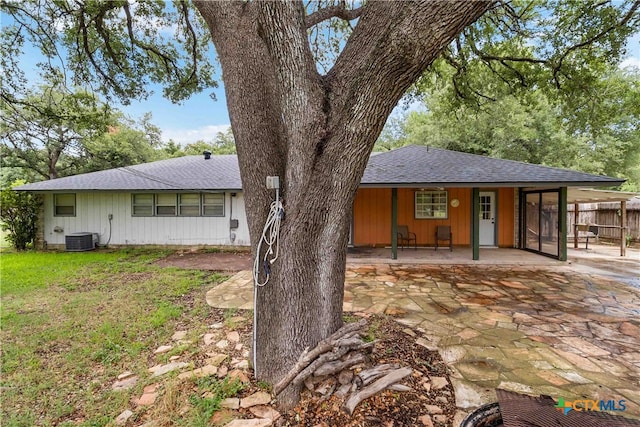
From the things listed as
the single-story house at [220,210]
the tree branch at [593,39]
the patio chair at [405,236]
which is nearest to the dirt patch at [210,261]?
the single-story house at [220,210]

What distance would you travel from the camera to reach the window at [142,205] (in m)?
9.80

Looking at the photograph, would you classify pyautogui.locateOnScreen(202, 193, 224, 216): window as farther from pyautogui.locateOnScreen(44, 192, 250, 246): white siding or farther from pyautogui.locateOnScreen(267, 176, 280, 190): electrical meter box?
pyautogui.locateOnScreen(267, 176, 280, 190): electrical meter box

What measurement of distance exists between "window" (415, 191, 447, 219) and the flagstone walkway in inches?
124

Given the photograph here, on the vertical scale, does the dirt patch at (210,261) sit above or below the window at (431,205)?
below

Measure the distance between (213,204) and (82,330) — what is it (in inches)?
253

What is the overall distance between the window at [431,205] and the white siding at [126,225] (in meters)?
6.14

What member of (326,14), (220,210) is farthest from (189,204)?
(326,14)

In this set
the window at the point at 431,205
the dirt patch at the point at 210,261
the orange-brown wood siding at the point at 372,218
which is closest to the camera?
the dirt patch at the point at 210,261

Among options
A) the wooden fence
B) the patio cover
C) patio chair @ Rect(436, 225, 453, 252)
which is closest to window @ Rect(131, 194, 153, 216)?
patio chair @ Rect(436, 225, 453, 252)

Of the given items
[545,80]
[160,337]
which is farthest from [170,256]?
[545,80]

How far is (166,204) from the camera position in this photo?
32.0ft

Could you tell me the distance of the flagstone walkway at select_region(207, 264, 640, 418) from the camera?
8.18 ft

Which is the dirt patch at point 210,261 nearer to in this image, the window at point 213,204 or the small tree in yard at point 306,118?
the window at point 213,204

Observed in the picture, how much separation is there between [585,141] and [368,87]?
19354mm
